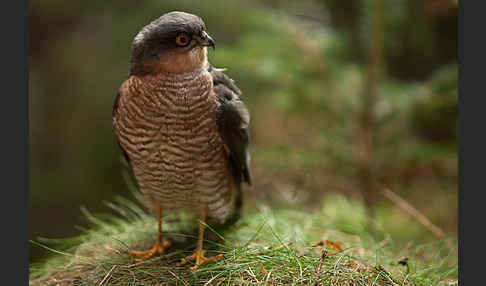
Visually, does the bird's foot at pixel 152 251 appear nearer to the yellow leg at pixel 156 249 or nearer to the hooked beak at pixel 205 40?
the yellow leg at pixel 156 249

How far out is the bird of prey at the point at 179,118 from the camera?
1.62m

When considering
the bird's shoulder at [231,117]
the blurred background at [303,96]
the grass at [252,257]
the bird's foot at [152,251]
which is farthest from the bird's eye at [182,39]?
the blurred background at [303,96]

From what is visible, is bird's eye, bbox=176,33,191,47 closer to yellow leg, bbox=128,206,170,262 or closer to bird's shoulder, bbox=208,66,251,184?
bird's shoulder, bbox=208,66,251,184

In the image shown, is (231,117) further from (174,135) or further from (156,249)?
(156,249)

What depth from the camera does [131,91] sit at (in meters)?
1.70

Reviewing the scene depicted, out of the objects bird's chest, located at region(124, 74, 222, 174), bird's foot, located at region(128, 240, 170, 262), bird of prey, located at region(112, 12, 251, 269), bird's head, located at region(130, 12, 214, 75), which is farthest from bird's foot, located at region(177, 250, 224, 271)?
bird's head, located at region(130, 12, 214, 75)

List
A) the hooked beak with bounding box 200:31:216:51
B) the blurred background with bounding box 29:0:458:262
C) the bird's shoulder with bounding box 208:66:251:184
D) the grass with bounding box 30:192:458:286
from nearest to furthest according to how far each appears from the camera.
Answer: the grass with bounding box 30:192:458:286 → the hooked beak with bounding box 200:31:216:51 → the bird's shoulder with bounding box 208:66:251:184 → the blurred background with bounding box 29:0:458:262

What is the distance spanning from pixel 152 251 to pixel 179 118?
0.62m

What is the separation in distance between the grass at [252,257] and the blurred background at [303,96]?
0.44m

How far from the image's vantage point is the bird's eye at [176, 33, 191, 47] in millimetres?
1587

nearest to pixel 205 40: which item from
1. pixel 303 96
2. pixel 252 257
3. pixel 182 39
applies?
pixel 182 39

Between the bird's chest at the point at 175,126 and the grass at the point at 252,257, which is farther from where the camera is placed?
the bird's chest at the point at 175,126

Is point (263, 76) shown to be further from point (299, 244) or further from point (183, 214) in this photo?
point (299, 244)

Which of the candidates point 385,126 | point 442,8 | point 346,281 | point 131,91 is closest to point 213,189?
point 131,91
